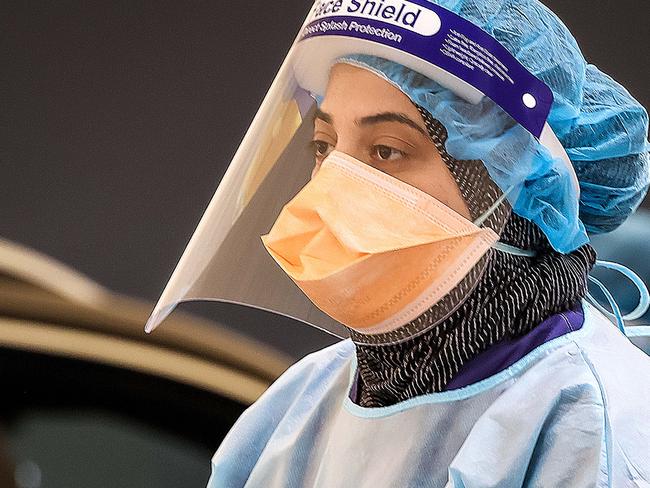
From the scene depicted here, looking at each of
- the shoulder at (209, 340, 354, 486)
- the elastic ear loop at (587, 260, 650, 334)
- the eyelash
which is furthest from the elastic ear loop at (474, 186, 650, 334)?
the shoulder at (209, 340, 354, 486)

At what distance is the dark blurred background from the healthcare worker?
948 mm

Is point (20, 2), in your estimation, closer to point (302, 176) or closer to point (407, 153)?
point (302, 176)

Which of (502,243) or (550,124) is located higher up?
(550,124)

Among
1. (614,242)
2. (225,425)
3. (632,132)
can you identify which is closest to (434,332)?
(632,132)

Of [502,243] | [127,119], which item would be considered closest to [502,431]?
[502,243]

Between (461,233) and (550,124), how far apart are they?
146 mm

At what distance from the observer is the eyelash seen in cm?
99

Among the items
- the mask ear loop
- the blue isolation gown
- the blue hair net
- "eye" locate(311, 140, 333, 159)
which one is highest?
the blue hair net

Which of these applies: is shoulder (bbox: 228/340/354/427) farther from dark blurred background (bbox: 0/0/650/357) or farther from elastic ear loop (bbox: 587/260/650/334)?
dark blurred background (bbox: 0/0/650/357)

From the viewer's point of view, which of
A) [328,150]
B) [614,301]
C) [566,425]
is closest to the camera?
[566,425]

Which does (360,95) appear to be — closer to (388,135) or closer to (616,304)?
(388,135)

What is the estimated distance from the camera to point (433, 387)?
3.28 ft

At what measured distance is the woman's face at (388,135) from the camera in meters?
0.97

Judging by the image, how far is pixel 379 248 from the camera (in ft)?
3.08
